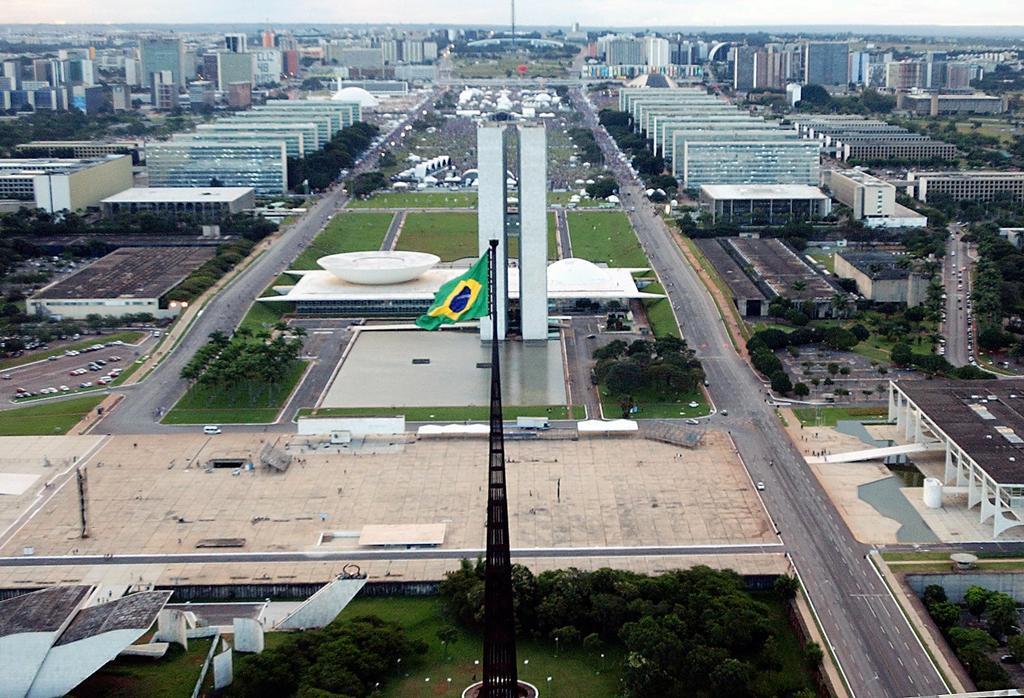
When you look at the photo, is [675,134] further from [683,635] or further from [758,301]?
[683,635]

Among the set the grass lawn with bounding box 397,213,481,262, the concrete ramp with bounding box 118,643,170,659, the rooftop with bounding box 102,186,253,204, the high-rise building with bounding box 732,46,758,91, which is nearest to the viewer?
the concrete ramp with bounding box 118,643,170,659

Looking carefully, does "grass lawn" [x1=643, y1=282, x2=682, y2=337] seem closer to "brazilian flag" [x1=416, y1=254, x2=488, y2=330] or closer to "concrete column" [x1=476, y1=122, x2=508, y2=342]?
"concrete column" [x1=476, y1=122, x2=508, y2=342]

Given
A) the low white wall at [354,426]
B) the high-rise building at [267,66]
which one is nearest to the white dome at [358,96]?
the high-rise building at [267,66]

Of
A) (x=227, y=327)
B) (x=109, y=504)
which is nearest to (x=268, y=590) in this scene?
(x=109, y=504)

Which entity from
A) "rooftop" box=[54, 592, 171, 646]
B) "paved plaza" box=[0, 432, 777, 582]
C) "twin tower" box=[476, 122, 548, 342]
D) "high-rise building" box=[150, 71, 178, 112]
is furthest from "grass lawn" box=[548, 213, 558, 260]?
"high-rise building" box=[150, 71, 178, 112]

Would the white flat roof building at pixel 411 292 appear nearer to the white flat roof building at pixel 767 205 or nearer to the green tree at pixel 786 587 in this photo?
the white flat roof building at pixel 767 205
